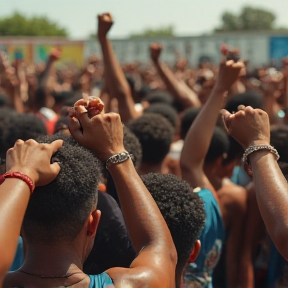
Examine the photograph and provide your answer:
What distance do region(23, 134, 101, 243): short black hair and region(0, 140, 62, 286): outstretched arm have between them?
6 cm

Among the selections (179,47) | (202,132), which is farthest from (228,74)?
(179,47)

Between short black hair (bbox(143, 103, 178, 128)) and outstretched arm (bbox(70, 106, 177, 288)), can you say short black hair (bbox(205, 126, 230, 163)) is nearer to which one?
short black hair (bbox(143, 103, 178, 128))

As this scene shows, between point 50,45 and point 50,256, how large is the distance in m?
25.1

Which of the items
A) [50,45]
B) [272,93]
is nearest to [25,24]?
[50,45]

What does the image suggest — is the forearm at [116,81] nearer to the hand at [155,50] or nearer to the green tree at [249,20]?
the hand at [155,50]

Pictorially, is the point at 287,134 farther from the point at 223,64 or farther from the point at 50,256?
the point at 50,256

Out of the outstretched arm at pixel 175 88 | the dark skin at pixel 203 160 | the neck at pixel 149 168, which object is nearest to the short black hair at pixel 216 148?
the dark skin at pixel 203 160

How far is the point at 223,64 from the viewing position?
12.6 feet

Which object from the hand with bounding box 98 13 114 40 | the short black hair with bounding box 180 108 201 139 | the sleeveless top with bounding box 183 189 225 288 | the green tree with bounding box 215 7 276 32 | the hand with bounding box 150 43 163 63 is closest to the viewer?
the sleeveless top with bounding box 183 189 225 288

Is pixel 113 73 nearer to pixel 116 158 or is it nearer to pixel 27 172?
pixel 116 158

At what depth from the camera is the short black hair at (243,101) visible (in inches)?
245

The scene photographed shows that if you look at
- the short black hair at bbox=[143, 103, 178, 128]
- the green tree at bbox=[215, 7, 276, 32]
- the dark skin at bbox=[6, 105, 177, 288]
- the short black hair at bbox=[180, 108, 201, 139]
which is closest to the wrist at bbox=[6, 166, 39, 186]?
the dark skin at bbox=[6, 105, 177, 288]

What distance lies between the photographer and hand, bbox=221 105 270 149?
2.58 metres

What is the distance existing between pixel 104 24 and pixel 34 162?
3.08m
